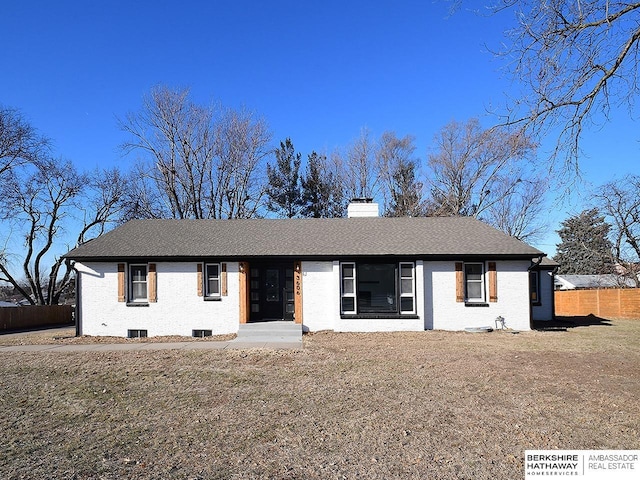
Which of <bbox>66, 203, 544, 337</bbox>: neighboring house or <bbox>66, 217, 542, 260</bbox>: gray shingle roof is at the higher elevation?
<bbox>66, 217, 542, 260</bbox>: gray shingle roof

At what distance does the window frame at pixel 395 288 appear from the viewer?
1418 centimetres

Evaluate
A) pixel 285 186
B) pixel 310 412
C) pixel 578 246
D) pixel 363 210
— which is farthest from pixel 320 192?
pixel 578 246

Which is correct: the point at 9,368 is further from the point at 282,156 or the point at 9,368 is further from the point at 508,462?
the point at 282,156

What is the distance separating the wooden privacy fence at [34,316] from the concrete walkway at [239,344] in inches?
401

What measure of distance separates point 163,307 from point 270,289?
A: 370 centimetres

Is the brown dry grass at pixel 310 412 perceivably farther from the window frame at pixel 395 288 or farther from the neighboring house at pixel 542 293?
the neighboring house at pixel 542 293

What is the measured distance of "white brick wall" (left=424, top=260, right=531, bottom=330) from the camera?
565 inches

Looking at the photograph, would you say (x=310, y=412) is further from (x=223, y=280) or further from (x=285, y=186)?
(x=285, y=186)

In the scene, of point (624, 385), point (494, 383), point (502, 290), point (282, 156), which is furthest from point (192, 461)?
point (282, 156)

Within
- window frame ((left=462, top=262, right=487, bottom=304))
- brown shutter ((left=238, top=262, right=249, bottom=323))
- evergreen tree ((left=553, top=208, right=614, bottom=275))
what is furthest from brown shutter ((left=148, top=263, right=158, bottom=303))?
evergreen tree ((left=553, top=208, right=614, bottom=275))

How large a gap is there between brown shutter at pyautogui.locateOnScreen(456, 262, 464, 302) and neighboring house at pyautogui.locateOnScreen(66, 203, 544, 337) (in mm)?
33

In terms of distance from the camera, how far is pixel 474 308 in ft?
47.1

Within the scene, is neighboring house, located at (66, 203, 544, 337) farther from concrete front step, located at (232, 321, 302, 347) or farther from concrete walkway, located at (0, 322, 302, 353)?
concrete walkway, located at (0, 322, 302, 353)

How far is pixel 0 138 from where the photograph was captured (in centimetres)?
2555
